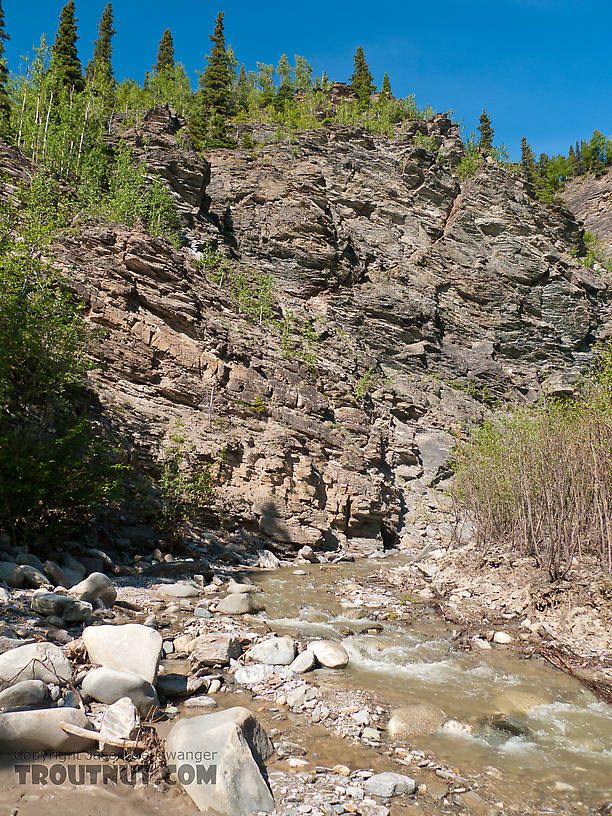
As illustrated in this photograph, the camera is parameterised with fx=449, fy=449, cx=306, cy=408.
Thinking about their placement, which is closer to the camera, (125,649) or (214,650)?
(125,649)

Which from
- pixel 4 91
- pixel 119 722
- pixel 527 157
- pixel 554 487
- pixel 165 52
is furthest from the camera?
pixel 527 157

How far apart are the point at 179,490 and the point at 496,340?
31.2 m

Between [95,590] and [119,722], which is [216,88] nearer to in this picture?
[95,590]

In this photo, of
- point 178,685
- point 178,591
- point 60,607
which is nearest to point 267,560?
point 178,591

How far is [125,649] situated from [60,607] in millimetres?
1734

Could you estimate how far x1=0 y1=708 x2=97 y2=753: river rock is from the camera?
3172 millimetres

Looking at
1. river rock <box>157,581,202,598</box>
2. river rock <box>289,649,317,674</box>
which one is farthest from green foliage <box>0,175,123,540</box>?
river rock <box>289,649,317,674</box>

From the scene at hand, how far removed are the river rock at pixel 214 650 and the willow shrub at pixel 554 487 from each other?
21.2 ft

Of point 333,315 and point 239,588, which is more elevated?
point 333,315

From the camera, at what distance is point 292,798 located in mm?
3400

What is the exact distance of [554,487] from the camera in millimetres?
9938

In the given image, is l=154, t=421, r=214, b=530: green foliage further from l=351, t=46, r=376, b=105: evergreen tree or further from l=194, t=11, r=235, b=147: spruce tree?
l=351, t=46, r=376, b=105: evergreen tree

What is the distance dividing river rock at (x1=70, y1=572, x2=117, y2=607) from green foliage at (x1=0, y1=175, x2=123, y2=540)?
2.43m

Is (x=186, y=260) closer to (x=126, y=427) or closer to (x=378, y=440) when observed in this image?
(x=126, y=427)
